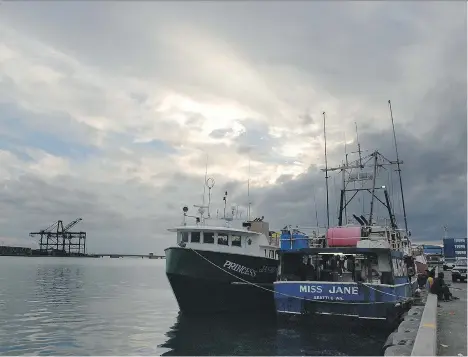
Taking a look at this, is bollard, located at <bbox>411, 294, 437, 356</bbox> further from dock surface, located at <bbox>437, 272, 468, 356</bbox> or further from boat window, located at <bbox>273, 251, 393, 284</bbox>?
boat window, located at <bbox>273, 251, 393, 284</bbox>

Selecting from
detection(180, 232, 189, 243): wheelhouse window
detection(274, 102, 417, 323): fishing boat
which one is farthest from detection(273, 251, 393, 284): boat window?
detection(180, 232, 189, 243): wheelhouse window

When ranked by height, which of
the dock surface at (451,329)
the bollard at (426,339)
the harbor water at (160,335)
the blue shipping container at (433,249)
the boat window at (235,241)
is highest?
the boat window at (235,241)

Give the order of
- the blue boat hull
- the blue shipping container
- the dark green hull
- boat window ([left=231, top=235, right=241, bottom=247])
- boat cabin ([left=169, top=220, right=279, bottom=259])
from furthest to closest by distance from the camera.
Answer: the blue shipping container
boat window ([left=231, top=235, right=241, bottom=247])
boat cabin ([left=169, top=220, right=279, bottom=259])
the dark green hull
the blue boat hull

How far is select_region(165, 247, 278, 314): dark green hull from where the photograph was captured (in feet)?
79.5

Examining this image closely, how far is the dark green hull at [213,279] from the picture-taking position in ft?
79.5

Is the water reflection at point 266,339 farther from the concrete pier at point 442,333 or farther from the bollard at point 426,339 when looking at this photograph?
the bollard at point 426,339

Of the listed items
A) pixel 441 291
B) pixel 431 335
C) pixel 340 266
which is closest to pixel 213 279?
pixel 340 266

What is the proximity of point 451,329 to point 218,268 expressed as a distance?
12.8 m

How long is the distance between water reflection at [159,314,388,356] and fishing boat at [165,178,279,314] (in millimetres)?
1508

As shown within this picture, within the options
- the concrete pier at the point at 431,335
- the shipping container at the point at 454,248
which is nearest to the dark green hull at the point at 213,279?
the concrete pier at the point at 431,335

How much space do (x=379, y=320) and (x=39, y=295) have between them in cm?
3086

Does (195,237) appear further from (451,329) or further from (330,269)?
(451,329)

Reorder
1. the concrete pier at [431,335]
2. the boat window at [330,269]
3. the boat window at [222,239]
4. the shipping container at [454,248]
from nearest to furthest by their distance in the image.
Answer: the concrete pier at [431,335]
the boat window at [330,269]
the boat window at [222,239]
the shipping container at [454,248]

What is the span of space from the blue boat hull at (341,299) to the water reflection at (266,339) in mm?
817
